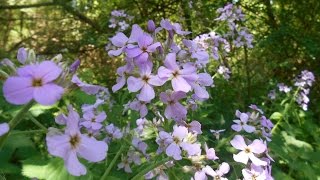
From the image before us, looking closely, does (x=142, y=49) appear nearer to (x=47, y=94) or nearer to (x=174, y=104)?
(x=174, y=104)

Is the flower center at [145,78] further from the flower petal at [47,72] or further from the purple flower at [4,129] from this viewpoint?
the purple flower at [4,129]

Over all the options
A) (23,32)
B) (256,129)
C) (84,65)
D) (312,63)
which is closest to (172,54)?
(256,129)

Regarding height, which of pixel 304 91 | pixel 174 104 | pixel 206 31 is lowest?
pixel 206 31

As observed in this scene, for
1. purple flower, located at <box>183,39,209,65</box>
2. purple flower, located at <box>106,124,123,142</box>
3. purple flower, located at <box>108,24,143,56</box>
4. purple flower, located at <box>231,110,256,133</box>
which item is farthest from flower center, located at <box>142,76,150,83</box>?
purple flower, located at <box>231,110,256,133</box>

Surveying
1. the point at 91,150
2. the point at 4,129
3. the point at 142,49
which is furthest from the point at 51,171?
the point at 4,129

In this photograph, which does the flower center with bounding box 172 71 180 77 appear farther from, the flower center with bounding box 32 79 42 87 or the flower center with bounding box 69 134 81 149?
the flower center with bounding box 32 79 42 87

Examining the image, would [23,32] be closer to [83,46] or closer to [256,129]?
[83,46]
